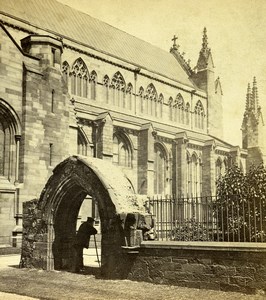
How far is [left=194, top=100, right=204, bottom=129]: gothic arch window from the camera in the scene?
39.8m

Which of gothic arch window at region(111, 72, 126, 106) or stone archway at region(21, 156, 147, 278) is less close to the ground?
gothic arch window at region(111, 72, 126, 106)

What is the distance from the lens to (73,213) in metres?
11.6

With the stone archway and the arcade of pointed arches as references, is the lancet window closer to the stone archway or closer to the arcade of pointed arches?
the arcade of pointed arches

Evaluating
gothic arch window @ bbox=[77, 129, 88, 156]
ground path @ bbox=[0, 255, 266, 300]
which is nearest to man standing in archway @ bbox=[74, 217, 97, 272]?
ground path @ bbox=[0, 255, 266, 300]

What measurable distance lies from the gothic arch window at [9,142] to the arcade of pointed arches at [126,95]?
9812 mm

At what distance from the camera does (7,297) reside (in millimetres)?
7895

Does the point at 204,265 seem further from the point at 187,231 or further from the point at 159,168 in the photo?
the point at 159,168

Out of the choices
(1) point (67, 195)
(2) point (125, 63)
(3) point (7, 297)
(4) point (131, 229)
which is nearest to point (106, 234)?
(4) point (131, 229)

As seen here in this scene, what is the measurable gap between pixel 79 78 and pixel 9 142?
1185 centimetres

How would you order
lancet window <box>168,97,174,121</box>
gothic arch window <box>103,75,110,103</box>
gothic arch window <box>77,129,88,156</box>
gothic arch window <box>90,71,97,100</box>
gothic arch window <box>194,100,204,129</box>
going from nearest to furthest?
gothic arch window <box>77,129,88,156</box> → gothic arch window <box>90,71,97,100</box> → gothic arch window <box>103,75,110,103</box> → lancet window <box>168,97,174,121</box> → gothic arch window <box>194,100,204,129</box>

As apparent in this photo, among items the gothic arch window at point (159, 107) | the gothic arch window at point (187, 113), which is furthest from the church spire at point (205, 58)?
the gothic arch window at point (159, 107)

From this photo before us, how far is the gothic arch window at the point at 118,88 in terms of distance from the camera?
1214 inches

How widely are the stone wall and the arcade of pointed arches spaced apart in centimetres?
1882

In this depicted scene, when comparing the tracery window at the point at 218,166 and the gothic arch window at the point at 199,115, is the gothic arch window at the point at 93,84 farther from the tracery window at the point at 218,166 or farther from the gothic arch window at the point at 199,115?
the tracery window at the point at 218,166
